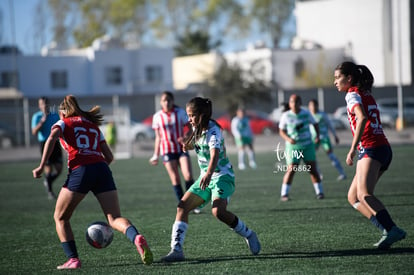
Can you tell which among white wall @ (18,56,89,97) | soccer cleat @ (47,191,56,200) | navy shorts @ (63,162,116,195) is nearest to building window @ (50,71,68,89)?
white wall @ (18,56,89,97)

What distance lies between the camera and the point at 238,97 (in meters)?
45.7

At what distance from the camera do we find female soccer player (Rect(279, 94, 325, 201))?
13172 millimetres

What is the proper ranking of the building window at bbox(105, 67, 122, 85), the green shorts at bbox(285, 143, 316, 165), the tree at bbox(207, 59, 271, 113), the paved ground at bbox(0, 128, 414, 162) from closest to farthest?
1. the green shorts at bbox(285, 143, 316, 165)
2. the paved ground at bbox(0, 128, 414, 162)
3. the tree at bbox(207, 59, 271, 113)
4. the building window at bbox(105, 67, 122, 85)

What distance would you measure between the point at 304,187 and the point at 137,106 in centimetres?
3224

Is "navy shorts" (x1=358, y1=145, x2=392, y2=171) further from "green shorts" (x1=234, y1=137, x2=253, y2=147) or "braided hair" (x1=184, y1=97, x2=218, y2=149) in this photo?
"green shorts" (x1=234, y1=137, x2=253, y2=147)

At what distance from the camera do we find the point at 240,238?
30.1ft

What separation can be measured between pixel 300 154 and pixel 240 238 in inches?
171

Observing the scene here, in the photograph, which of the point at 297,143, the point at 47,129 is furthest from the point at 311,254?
the point at 47,129

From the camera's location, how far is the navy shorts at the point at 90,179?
7434 millimetres

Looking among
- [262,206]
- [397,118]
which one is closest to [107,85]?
[397,118]

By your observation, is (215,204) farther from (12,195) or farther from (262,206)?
(12,195)

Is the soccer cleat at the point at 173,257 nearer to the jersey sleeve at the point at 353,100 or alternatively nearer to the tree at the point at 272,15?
the jersey sleeve at the point at 353,100

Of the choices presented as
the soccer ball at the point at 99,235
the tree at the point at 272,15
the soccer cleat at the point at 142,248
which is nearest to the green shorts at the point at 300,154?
the soccer ball at the point at 99,235

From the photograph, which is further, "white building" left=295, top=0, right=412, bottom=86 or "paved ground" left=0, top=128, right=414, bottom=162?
"white building" left=295, top=0, right=412, bottom=86
